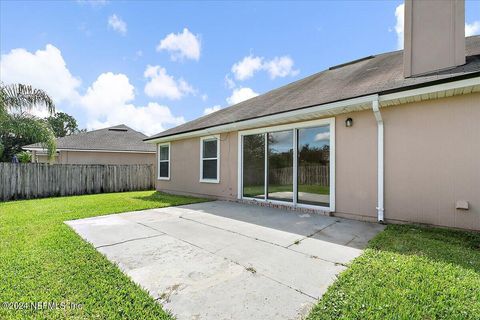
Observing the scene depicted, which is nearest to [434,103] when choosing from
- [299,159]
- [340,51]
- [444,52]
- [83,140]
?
[444,52]

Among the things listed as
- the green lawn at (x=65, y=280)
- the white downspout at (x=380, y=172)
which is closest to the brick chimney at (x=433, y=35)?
the white downspout at (x=380, y=172)

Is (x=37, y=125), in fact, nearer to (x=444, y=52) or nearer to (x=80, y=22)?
(x=80, y=22)

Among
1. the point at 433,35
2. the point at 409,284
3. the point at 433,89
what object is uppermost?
the point at 433,35

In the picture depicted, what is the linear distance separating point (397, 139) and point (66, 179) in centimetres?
1371

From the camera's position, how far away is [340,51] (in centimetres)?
1179

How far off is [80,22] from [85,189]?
25.4 ft

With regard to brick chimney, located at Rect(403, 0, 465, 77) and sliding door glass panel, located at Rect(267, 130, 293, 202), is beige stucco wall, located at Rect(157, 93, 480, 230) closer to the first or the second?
brick chimney, located at Rect(403, 0, 465, 77)

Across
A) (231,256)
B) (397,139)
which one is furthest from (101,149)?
(397,139)

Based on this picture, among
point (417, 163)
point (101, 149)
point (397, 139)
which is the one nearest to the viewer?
point (417, 163)

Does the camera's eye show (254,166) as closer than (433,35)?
No

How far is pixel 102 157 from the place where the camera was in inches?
684

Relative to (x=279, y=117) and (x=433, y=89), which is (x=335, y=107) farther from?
(x=433, y=89)

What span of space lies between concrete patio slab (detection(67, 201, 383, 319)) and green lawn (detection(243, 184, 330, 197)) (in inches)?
29.7

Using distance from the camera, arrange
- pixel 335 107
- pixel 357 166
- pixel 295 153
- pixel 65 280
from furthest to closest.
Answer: pixel 295 153
pixel 357 166
pixel 335 107
pixel 65 280
